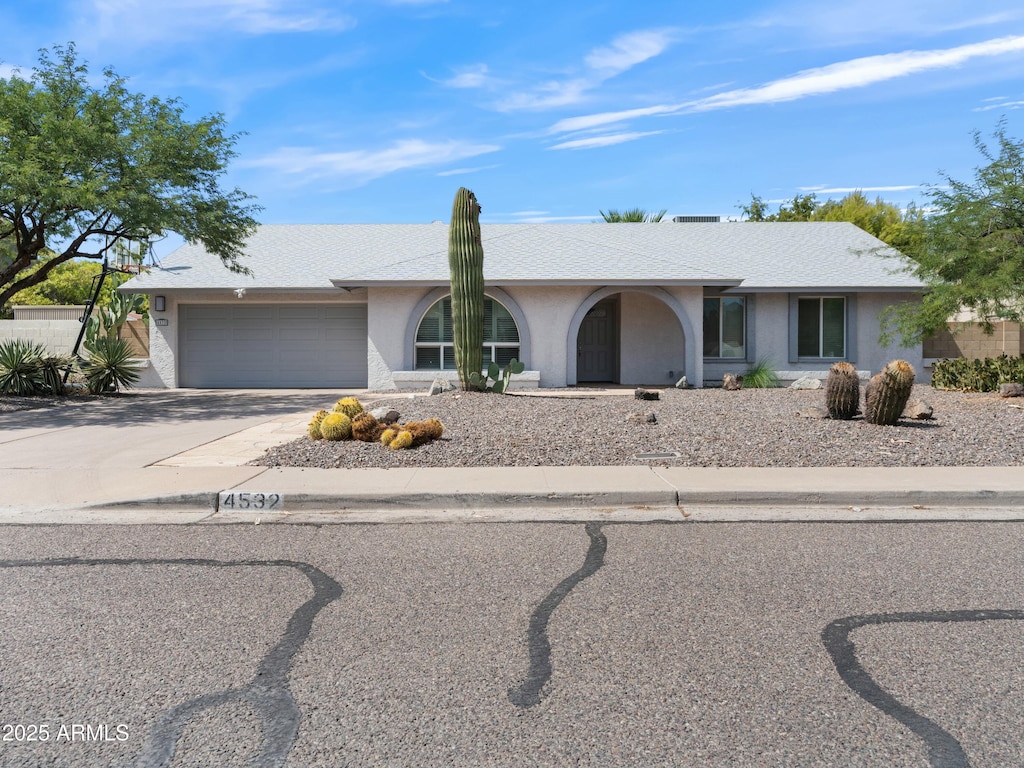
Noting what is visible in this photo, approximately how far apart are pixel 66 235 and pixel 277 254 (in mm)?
7776

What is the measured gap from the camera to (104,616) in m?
4.69

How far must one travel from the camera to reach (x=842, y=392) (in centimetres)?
1188

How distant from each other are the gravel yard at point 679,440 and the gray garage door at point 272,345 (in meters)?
8.67

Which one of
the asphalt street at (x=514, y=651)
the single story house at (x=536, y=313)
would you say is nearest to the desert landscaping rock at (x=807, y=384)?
the single story house at (x=536, y=313)

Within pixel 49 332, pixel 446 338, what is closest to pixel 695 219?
pixel 446 338

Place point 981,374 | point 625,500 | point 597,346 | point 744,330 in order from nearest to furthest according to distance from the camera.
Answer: point 625,500 → point 981,374 → point 744,330 → point 597,346

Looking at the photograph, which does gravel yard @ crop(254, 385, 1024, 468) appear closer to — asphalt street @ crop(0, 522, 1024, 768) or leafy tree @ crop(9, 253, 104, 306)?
asphalt street @ crop(0, 522, 1024, 768)

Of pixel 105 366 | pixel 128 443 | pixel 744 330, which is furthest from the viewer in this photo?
pixel 744 330

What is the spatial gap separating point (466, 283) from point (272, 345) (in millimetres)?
8963

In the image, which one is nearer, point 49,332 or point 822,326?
point 822,326

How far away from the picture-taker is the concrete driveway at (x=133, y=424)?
1034 centimetres

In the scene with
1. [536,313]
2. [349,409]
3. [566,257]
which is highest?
[566,257]

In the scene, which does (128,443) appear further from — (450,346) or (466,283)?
(450,346)

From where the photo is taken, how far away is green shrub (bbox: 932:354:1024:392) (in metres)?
Answer: 16.5
